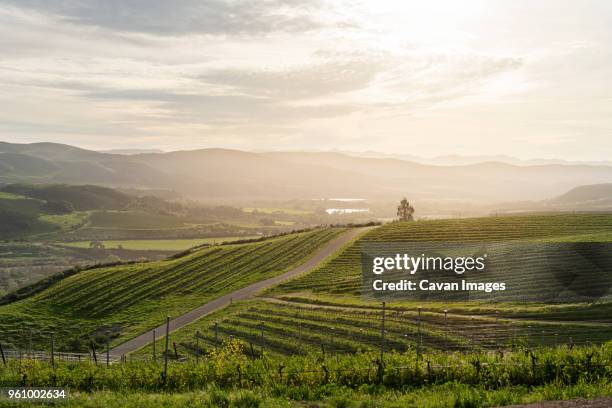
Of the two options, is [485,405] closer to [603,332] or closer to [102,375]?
[102,375]

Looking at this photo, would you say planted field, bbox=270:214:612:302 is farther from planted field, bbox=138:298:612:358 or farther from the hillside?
planted field, bbox=138:298:612:358

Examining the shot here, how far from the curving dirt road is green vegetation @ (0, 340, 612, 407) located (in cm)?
2351

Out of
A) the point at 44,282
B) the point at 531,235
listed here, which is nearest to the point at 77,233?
the point at 44,282

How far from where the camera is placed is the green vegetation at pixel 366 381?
1442 centimetres

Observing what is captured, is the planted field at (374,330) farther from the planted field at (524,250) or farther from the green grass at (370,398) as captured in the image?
the green grass at (370,398)

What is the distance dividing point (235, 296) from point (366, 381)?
121 ft

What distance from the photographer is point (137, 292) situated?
197ft

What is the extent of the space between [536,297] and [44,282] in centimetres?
5888

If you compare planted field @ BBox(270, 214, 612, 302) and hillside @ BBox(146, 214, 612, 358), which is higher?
planted field @ BBox(270, 214, 612, 302)

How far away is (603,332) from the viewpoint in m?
29.8

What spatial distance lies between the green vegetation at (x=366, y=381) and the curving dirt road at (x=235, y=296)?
2351cm

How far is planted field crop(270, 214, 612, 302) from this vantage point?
129ft

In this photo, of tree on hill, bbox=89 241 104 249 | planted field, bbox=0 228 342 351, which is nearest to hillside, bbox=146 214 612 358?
planted field, bbox=0 228 342 351

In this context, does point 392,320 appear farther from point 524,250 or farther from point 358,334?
point 524,250
